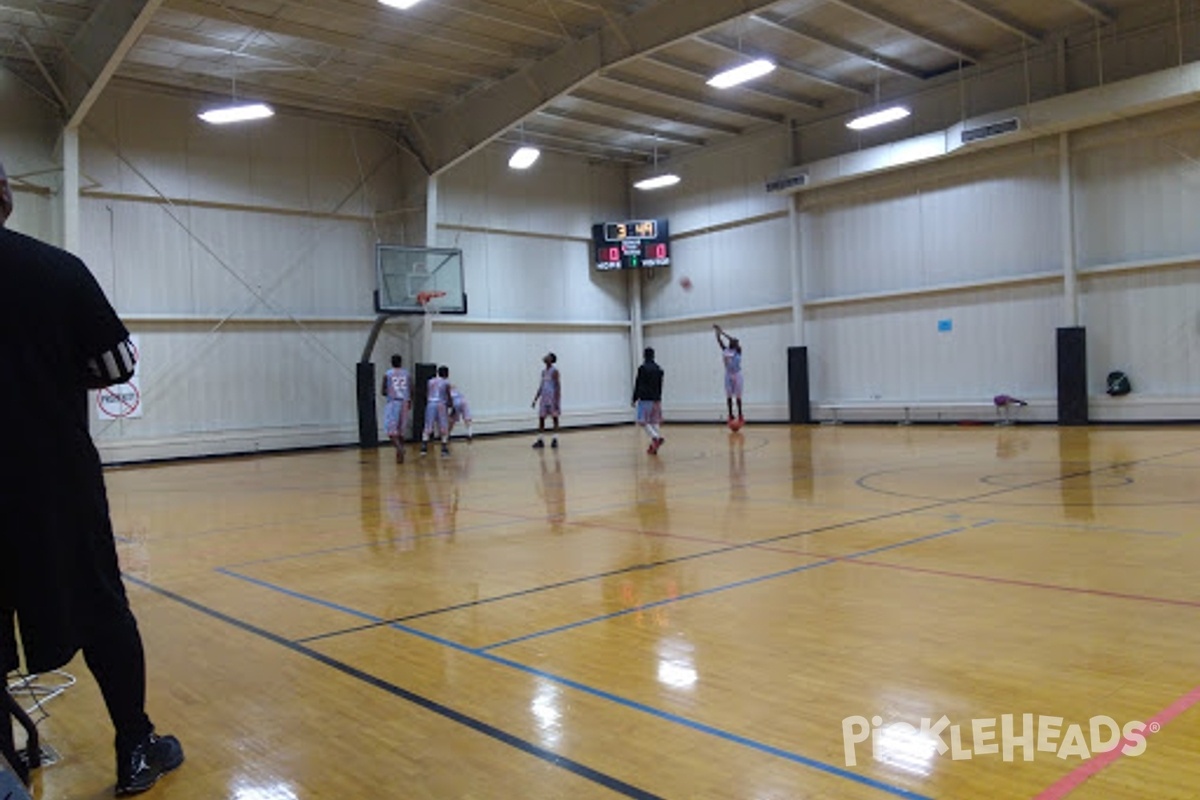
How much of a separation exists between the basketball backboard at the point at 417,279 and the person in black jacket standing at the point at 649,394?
699 cm

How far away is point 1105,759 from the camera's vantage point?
2.64m

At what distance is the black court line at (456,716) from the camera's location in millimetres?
2623

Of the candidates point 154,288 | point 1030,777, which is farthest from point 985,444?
point 154,288

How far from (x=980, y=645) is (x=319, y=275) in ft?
60.3

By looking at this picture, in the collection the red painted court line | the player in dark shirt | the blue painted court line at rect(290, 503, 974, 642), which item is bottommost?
the blue painted court line at rect(290, 503, 974, 642)

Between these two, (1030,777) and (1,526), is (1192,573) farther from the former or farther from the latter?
(1,526)

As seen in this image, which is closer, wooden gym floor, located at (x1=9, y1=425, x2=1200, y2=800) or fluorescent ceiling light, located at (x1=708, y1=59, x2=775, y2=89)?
wooden gym floor, located at (x1=9, y1=425, x2=1200, y2=800)

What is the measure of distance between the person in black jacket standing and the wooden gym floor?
5383 millimetres

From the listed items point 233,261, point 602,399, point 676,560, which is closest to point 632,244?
point 602,399

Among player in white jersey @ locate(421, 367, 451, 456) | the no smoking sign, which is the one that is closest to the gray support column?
the no smoking sign

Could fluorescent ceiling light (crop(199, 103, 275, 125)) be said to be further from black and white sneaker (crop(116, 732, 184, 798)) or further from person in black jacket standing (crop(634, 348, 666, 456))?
black and white sneaker (crop(116, 732, 184, 798))

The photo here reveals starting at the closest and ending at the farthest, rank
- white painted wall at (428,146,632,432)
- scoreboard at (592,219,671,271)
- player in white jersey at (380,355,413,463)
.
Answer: player in white jersey at (380,355,413,463), white painted wall at (428,146,632,432), scoreboard at (592,219,671,271)

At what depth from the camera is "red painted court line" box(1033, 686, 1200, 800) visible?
2455mm

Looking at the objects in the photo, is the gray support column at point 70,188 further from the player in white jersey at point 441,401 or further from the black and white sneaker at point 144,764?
the black and white sneaker at point 144,764
